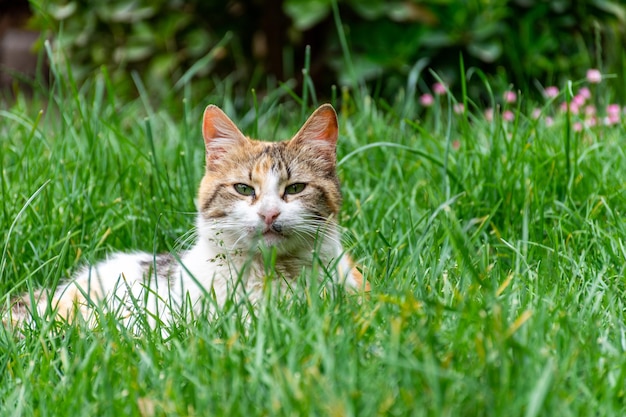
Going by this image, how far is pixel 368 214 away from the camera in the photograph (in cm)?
348

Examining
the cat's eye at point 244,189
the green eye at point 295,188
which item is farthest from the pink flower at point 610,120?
the cat's eye at point 244,189

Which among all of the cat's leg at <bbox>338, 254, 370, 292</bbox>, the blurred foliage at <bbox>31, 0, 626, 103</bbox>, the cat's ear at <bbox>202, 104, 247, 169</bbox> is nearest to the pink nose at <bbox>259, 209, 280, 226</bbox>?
the cat's leg at <bbox>338, 254, 370, 292</bbox>

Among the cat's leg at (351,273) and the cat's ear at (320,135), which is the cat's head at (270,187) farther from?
the cat's leg at (351,273)

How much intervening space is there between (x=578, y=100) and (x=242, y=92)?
2.72m

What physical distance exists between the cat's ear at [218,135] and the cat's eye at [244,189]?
0.20m

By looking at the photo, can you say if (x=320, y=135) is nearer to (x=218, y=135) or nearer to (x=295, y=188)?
(x=295, y=188)

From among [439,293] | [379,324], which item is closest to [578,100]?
[439,293]

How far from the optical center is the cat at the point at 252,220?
9.11ft

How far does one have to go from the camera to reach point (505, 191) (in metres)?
3.36

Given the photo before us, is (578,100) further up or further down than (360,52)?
further down

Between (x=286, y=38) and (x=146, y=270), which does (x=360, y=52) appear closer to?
(x=286, y=38)

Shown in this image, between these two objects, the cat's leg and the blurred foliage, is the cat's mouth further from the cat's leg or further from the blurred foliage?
the blurred foliage

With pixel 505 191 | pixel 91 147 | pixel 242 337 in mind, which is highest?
pixel 91 147

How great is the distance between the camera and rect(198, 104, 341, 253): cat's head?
2779mm
